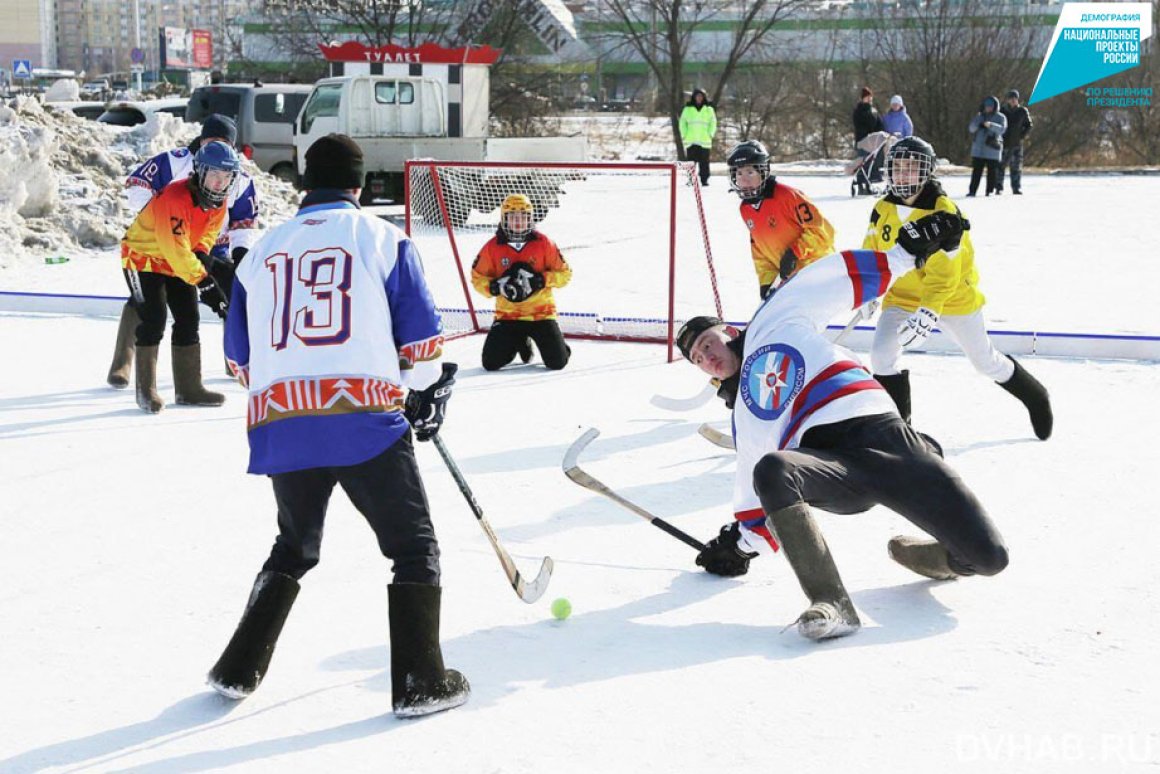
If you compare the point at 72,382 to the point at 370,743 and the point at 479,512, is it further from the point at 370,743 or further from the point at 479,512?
the point at 370,743

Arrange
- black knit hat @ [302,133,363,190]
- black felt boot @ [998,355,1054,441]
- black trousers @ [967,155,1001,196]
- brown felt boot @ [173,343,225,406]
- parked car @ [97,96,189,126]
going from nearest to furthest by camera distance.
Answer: black knit hat @ [302,133,363,190] → black felt boot @ [998,355,1054,441] → brown felt boot @ [173,343,225,406] → black trousers @ [967,155,1001,196] → parked car @ [97,96,189,126]

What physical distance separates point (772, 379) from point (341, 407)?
1171 mm

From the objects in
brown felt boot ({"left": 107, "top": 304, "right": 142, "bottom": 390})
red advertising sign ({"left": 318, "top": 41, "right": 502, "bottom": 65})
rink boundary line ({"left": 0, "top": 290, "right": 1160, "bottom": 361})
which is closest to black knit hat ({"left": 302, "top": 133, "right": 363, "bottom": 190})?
brown felt boot ({"left": 107, "top": 304, "right": 142, "bottom": 390})

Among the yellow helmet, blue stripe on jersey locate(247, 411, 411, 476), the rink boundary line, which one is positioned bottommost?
the rink boundary line

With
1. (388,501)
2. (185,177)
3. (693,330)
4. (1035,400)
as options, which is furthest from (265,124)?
(388,501)

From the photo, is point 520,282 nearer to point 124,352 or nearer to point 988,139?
point 124,352

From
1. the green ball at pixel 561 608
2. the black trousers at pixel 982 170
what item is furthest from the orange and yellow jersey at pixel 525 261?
the black trousers at pixel 982 170

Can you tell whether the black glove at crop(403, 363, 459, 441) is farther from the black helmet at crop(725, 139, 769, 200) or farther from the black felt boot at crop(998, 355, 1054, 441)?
the black helmet at crop(725, 139, 769, 200)

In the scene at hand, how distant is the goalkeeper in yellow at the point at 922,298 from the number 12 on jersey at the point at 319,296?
2.79 metres

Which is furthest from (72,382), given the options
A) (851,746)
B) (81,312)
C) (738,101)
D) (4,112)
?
(738,101)

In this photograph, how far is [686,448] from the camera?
5.43 metres

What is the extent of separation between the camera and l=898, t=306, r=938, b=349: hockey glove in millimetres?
5188

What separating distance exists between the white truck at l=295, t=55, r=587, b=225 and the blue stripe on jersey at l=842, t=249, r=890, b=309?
11.9m

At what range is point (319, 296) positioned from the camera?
2.82 metres
